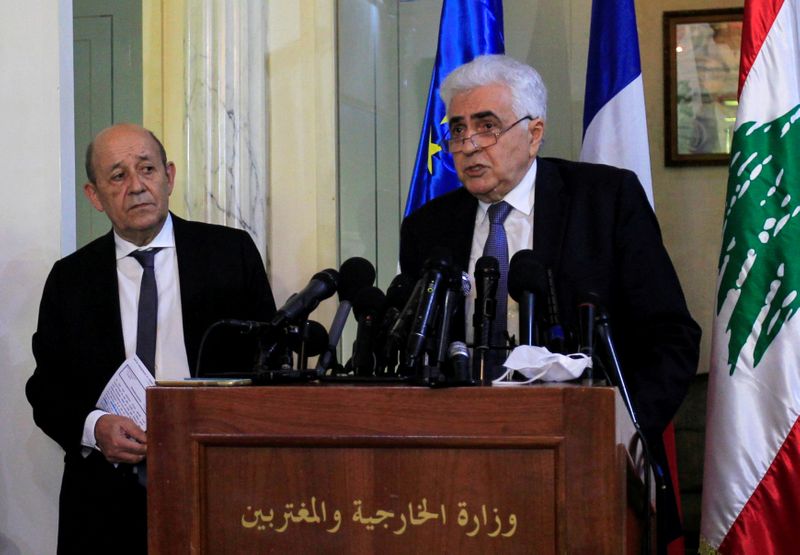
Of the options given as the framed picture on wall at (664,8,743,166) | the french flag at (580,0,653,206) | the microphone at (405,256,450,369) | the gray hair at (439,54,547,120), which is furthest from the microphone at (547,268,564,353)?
the framed picture on wall at (664,8,743,166)

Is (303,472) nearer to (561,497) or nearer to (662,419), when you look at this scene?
(561,497)

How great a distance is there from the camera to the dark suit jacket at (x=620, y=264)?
2.57 m

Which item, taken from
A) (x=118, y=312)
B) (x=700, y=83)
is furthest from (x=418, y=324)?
(x=700, y=83)

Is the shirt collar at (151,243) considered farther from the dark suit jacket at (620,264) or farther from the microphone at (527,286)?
the microphone at (527,286)

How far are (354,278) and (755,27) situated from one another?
1.87m

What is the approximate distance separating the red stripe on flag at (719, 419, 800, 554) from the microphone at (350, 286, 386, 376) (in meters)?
1.63

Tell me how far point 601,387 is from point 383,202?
9.63 feet

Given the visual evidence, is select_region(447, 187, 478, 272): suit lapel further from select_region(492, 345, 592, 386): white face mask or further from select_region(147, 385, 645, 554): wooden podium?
select_region(147, 385, 645, 554): wooden podium

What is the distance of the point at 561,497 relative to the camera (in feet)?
5.35

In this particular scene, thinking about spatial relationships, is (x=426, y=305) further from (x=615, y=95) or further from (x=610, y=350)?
(x=615, y=95)

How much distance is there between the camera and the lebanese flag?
3174 millimetres

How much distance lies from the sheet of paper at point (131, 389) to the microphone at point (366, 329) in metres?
0.77

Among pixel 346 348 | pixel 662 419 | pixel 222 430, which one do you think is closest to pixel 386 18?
pixel 346 348

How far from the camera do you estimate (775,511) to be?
10.4 feet
